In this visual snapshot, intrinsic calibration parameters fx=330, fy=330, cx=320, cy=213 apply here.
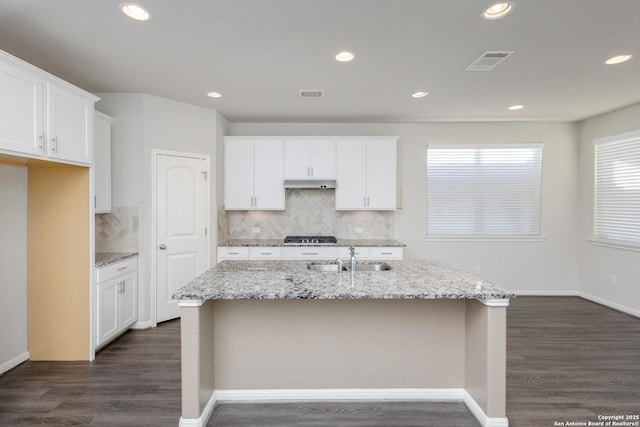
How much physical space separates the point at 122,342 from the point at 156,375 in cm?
97

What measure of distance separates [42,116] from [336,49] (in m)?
2.37

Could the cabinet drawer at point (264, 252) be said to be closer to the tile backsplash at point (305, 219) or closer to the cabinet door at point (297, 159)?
the tile backsplash at point (305, 219)

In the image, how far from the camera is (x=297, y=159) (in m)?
4.77

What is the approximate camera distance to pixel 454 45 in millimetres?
2650

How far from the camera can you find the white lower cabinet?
10.4ft

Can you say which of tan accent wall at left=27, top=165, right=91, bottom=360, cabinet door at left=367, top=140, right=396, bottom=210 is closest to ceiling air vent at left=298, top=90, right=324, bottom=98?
cabinet door at left=367, top=140, right=396, bottom=210

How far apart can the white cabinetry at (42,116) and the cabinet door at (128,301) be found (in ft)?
4.57

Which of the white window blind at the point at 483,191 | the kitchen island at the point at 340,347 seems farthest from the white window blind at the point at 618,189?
the kitchen island at the point at 340,347

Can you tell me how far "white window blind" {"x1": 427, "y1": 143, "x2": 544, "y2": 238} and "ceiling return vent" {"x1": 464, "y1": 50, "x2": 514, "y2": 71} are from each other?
2104 mm

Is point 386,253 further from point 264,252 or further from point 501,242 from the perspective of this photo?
point 501,242

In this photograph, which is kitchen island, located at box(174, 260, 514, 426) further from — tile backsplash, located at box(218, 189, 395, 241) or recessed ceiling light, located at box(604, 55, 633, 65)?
tile backsplash, located at box(218, 189, 395, 241)

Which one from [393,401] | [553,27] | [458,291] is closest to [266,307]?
[393,401]

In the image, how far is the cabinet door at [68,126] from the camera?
264 cm

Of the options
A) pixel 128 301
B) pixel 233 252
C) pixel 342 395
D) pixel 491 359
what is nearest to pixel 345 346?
pixel 342 395
